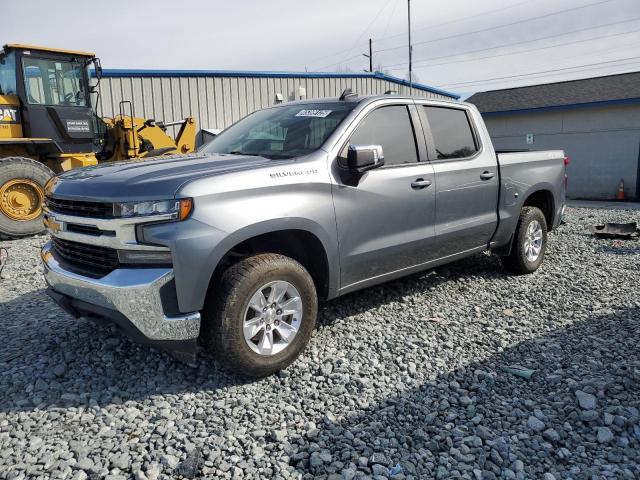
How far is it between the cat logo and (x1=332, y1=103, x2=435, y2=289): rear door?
25.8 ft

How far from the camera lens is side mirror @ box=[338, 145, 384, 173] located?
3.85m

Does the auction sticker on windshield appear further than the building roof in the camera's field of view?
No

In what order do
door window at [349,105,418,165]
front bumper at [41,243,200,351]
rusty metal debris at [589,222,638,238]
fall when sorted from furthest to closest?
1. rusty metal debris at [589,222,638,238]
2. door window at [349,105,418,165]
3. front bumper at [41,243,200,351]

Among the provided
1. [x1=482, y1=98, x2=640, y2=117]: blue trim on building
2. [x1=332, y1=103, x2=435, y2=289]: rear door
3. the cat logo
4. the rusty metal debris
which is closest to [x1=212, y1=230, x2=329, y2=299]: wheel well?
[x1=332, y1=103, x2=435, y2=289]: rear door

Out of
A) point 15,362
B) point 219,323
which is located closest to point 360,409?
point 219,323

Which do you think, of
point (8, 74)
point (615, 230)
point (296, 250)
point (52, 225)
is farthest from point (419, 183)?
point (8, 74)

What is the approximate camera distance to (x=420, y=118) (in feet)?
16.0

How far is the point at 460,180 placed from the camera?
16.6 feet

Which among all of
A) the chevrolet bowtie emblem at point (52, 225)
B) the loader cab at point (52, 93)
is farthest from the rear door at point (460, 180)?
the loader cab at point (52, 93)

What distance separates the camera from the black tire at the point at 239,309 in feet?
11.0

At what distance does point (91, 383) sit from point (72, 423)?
49 cm

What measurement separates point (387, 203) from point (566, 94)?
18582mm

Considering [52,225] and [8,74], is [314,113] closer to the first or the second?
[52,225]

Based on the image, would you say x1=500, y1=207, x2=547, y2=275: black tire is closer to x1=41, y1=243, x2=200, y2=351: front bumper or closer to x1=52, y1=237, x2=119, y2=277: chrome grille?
x1=41, y1=243, x2=200, y2=351: front bumper
